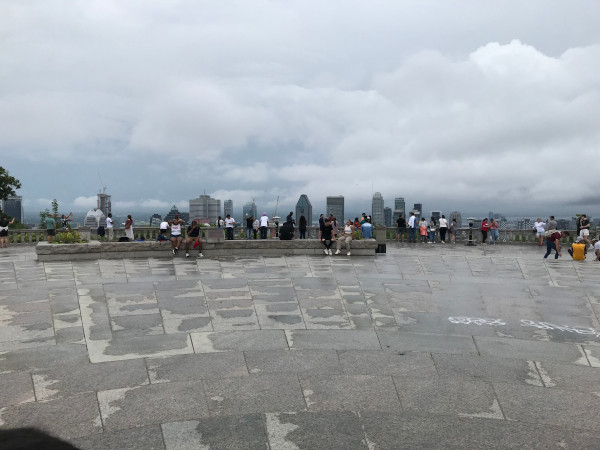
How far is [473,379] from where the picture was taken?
7324 millimetres

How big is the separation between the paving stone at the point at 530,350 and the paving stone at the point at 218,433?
432cm

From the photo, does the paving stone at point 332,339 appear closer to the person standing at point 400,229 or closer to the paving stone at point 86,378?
the paving stone at point 86,378

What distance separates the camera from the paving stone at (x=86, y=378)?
669 centimetres

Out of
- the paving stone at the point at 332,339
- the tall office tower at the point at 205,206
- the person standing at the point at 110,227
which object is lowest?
the paving stone at the point at 332,339

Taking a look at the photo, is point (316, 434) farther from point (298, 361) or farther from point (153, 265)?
point (153, 265)

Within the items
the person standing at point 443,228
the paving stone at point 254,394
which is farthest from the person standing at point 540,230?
the paving stone at point 254,394

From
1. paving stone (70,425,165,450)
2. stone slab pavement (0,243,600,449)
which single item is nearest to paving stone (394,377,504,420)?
stone slab pavement (0,243,600,449)

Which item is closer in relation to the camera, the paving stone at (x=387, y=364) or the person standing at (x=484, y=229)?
the paving stone at (x=387, y=364)

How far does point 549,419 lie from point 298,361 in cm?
341

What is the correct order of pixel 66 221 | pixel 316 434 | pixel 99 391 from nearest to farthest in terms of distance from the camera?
pixel 316 434
pixel 99 391
pixel 66 221

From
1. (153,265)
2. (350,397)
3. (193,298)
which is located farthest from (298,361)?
(153,265)

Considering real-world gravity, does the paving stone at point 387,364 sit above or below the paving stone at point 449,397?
above

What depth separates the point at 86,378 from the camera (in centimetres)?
705

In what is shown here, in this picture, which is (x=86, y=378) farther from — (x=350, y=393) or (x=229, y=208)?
(x=229, y=208)
